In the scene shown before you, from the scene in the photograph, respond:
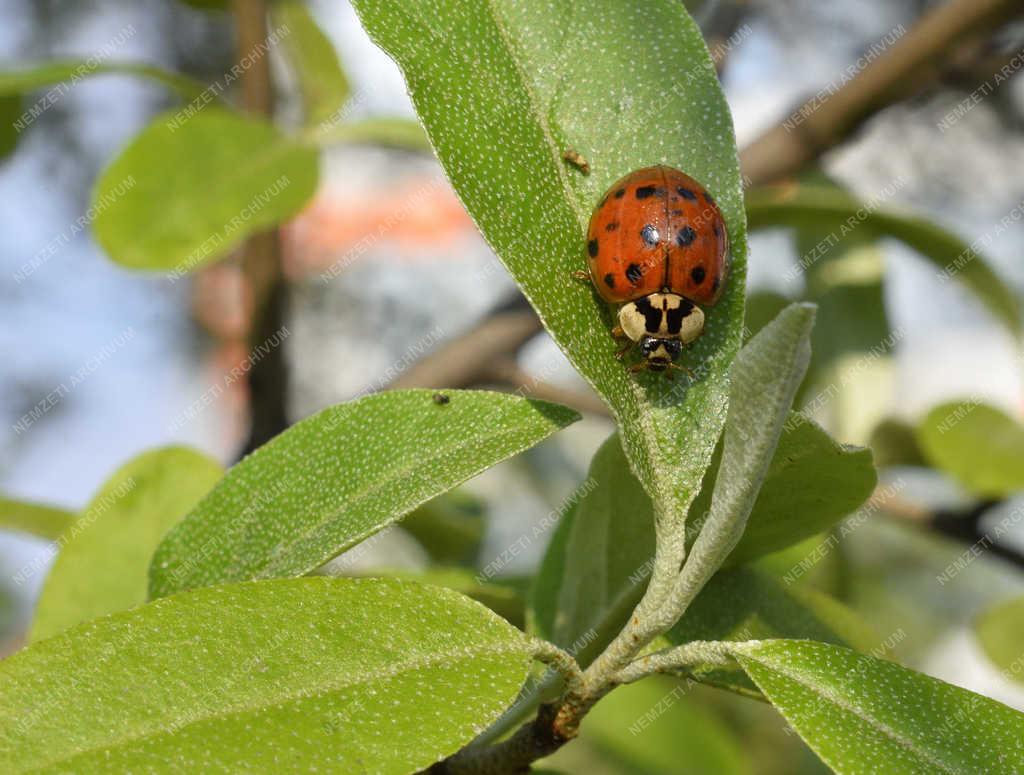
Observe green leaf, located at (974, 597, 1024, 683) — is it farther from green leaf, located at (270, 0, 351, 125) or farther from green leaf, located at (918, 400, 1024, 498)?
green leaf, located at (270, 0, 351, 125)

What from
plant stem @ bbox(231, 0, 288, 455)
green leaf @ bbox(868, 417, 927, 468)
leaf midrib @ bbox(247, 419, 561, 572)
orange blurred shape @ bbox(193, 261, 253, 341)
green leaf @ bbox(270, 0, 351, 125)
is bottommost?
leaf midrib @ bbox(247, 419, 561, 572)

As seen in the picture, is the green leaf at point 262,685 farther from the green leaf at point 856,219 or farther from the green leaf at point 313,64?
the green leaf at point 313,64

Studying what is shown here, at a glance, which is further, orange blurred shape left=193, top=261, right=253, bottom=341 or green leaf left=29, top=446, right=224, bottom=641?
orange blurred shape left=193, top=261, right=253, bottom=341

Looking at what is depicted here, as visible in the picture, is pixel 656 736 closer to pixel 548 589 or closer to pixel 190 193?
pixel 548 589

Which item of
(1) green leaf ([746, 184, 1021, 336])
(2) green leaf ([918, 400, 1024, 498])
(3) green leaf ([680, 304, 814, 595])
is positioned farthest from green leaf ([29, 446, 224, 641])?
(2) green leaf ([918, 400, 1024, 498])

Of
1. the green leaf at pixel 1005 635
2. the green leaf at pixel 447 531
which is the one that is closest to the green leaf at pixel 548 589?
the green leaf at pixel 447 531
